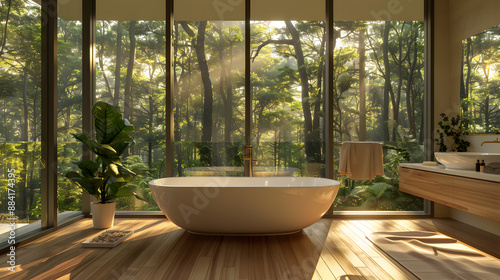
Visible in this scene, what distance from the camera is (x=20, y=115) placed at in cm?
298

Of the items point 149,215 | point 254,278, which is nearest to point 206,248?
point 254,278

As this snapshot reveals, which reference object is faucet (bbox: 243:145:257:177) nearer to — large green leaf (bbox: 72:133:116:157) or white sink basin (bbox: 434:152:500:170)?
A: large green leaf (bbox: 72:133:116:157)

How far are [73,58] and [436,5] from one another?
437cm

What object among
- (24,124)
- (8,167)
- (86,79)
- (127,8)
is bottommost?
(8,167)

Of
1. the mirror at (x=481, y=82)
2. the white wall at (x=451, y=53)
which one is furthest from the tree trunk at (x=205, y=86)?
the mirror at (x=481, y=82)

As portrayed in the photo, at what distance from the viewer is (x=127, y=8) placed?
4195mm

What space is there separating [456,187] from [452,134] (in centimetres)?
119

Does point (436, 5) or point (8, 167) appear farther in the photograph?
point (436, 5)

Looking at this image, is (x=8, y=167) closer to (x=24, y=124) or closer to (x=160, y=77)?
(x=24, y=124)

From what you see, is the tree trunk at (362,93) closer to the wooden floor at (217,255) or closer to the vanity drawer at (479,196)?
the wooden floor at (217,255)

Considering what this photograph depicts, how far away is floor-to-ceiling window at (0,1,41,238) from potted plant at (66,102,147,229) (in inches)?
16.0

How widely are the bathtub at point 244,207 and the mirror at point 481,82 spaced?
1841 mm

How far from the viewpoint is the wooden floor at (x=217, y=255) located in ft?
7.55

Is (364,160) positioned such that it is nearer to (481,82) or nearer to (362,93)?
(362,93)
